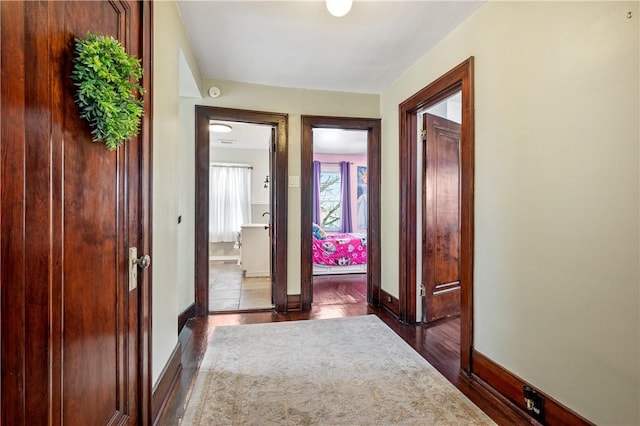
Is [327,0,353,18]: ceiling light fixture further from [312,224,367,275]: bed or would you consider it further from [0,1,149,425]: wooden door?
[312,224,367,275]: bed

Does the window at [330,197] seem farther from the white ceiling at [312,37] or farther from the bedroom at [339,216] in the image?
the white ceiling at [312,37]

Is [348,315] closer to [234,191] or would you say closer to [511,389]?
[511,389]

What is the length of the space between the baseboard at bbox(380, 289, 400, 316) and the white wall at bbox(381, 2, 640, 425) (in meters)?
1.07

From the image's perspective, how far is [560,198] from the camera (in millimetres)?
1431

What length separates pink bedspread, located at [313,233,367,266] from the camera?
5094mm

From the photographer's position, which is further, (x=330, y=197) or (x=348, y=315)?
(x=330, y=197)

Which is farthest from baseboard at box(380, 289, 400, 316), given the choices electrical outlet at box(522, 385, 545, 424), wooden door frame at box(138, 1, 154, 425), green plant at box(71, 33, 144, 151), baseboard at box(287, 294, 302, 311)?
green plant at box(71, 33, 144, 151)

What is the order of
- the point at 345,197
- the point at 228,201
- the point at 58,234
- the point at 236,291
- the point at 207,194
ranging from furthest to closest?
the point at 345,197 < the point at 228,201 < the point at 236,291 < the point at 207,194 < the point at 58,234

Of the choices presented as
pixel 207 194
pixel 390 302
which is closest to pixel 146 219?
pixel 207 194

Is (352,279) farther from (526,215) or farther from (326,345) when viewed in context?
(526,215)

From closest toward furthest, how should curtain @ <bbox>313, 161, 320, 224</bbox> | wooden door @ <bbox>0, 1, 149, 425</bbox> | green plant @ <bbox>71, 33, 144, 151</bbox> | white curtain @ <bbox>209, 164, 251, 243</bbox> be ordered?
wooden door @ <bbox>0, 1, 149, 425</bbox>
green plant @ <bbox>71, 33, 144, 151</bbox>
white curtain @ <bbox>209, 164, 251, 243</bbox>
curtain @ <bbox>313, 161, 320, 224</bbox>

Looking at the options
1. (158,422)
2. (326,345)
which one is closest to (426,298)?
(326,345)

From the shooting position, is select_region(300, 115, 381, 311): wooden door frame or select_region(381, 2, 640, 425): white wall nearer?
select_region(381, 2, 640, 425): white wall

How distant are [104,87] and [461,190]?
2040 millimetres
